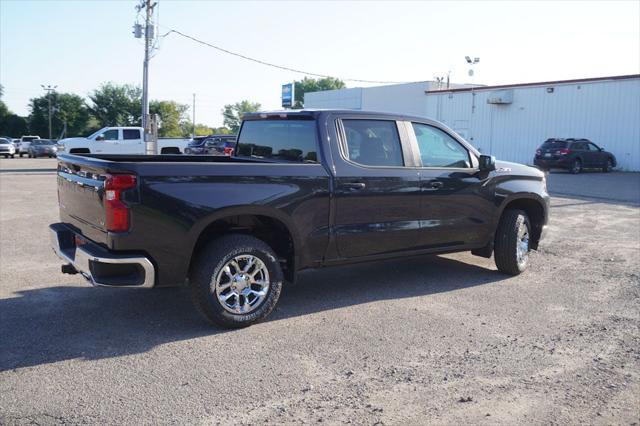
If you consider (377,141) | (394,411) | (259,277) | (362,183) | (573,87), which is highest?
(573,87)

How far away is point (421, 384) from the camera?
411 cm

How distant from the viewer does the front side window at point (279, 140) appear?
590cm

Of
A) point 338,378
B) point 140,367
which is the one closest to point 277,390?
point 338,378

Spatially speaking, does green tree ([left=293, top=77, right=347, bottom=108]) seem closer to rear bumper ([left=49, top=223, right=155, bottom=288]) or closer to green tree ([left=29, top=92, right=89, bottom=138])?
green tree ([left=29, top=92, right=89, bottom=138])

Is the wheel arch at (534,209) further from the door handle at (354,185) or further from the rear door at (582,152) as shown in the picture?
the rear door at (582,152)

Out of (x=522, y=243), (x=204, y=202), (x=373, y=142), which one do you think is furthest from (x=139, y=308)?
(x=522, y=243)

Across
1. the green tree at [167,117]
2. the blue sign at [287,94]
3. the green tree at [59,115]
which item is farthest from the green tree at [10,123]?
the blue sign at [287,94]

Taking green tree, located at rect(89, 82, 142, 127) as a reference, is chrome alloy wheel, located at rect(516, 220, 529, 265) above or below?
below

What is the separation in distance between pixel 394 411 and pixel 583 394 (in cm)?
131

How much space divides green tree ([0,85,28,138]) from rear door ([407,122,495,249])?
2981 inches

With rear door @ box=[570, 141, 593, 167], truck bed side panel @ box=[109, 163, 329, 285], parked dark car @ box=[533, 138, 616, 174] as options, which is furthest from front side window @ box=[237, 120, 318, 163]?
rear door @ box=[570, 141, 593, 167]

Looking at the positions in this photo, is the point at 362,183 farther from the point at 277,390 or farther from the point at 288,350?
the point at 277,390

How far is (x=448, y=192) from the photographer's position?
6.57 metres

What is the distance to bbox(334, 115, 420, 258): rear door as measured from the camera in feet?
19.0
